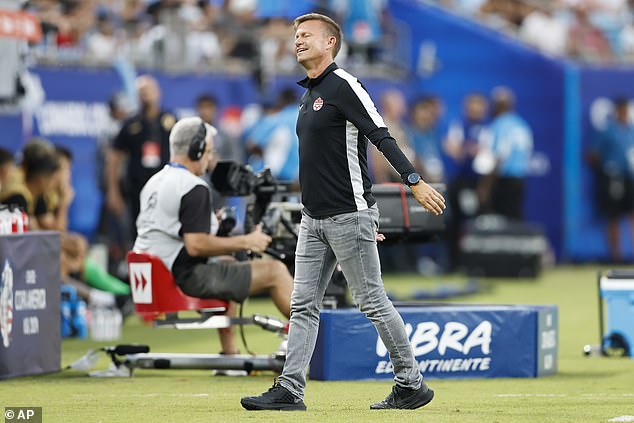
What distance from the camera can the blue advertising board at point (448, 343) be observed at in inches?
384

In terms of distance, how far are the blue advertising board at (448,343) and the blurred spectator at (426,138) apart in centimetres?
1147

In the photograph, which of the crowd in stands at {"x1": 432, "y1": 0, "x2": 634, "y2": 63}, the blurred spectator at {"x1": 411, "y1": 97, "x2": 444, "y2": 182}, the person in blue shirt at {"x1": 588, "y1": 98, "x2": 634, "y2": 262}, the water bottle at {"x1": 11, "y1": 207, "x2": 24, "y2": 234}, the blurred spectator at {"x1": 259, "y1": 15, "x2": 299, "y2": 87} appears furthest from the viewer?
the crowd in stands at {"x1": 432, "y1": 0, "x2": 634, "y2": 63}

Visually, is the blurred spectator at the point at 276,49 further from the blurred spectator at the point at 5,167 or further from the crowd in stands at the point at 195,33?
the blurred spectator at the point at 5,167

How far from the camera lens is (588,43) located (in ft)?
82.3

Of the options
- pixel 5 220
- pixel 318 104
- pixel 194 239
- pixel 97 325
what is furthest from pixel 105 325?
pixel 318 104

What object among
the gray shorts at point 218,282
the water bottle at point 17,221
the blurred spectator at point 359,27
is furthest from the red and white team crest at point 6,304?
the blurred spectator at point 359,27

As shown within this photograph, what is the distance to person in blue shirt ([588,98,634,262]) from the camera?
75.5 ft

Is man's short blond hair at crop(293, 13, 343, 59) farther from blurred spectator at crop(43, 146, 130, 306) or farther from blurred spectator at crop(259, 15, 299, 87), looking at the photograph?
blurred spectator at crop(259, 15, 299, 87)

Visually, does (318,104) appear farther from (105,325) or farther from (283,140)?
(283,140)

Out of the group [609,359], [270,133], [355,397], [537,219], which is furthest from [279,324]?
[537,219]

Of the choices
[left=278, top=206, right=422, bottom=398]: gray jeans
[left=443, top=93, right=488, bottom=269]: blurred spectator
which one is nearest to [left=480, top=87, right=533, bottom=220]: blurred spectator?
[left=443, top=93, right=488, bottom=269]: blurred spectator

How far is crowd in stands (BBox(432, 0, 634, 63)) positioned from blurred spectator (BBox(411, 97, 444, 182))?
3.03 meters

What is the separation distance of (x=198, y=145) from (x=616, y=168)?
14174mm

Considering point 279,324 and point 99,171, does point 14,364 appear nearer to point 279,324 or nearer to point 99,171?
point 279,324
